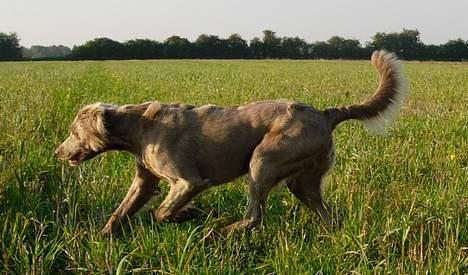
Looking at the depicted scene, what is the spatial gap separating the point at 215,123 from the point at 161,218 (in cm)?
74

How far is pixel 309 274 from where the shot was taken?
9.43 ft

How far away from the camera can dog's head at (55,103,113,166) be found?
13.5 ft

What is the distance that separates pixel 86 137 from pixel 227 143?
1.08 m

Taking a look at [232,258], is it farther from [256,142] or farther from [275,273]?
[256,142]

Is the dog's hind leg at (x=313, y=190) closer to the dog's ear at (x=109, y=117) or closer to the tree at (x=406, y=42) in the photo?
the dog's ear at (x=109, y=117)

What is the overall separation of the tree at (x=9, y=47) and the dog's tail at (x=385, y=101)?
90.2m

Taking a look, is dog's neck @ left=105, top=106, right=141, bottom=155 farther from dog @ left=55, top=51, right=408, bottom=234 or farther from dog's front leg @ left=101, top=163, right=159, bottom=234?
dog's front leg @ left=101, top=163, right=159, bottom=234

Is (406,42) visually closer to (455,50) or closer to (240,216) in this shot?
(455,50)

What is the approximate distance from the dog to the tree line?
78494 millimetres

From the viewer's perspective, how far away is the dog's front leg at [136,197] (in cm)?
391

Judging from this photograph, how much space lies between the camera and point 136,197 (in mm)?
4051

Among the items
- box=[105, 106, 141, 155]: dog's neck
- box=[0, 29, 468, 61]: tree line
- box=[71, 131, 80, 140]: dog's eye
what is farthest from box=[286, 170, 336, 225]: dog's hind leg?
box=[0, 29, 468, 61]: tree line

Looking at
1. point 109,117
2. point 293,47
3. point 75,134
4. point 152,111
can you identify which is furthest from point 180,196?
point 293,47

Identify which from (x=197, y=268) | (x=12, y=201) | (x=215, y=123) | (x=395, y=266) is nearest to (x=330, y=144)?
(x=215, y=123)
